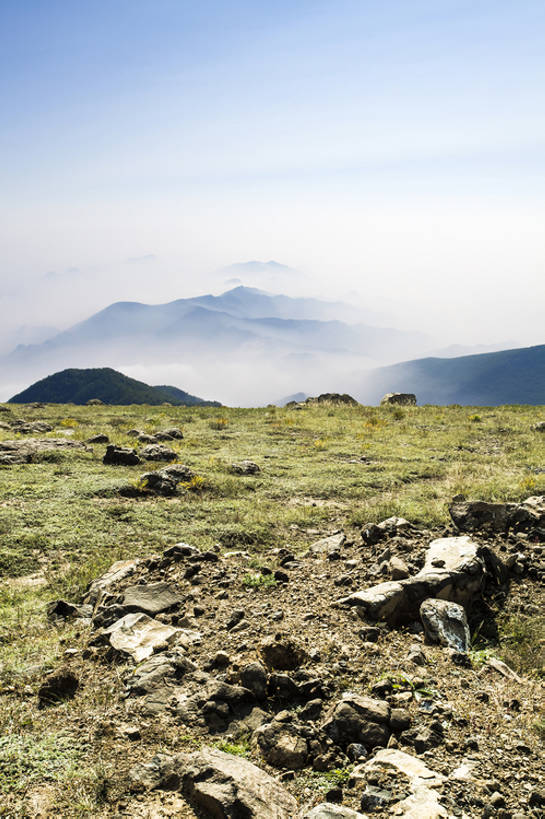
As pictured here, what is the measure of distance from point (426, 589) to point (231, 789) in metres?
3.94

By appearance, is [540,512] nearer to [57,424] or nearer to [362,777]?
[362,777]

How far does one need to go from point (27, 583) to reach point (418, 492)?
9.59 meters

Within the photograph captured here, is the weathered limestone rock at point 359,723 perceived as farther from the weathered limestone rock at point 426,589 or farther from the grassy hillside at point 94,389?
the grassy hillside at point 94,389

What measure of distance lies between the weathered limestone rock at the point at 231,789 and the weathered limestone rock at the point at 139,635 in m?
1.80

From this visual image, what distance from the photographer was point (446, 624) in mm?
5863

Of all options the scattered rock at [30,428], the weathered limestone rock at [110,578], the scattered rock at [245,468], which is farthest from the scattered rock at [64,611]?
the scattered rock at [30,428]

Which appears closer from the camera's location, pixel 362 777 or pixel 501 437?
pixel 362 777

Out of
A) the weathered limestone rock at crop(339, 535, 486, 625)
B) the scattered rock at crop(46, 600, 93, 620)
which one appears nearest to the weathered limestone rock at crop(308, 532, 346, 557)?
the weathered limestone rock at crop(339, 535, 486, 625)

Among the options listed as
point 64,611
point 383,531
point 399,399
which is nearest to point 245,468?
point 383,531

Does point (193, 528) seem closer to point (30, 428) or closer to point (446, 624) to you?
point (446, 624)

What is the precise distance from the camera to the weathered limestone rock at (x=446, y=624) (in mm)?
5707

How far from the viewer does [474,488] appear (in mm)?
12648

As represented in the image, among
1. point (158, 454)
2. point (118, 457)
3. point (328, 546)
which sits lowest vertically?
point (328, 546)

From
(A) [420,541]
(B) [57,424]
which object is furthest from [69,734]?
(B) [57,424]
